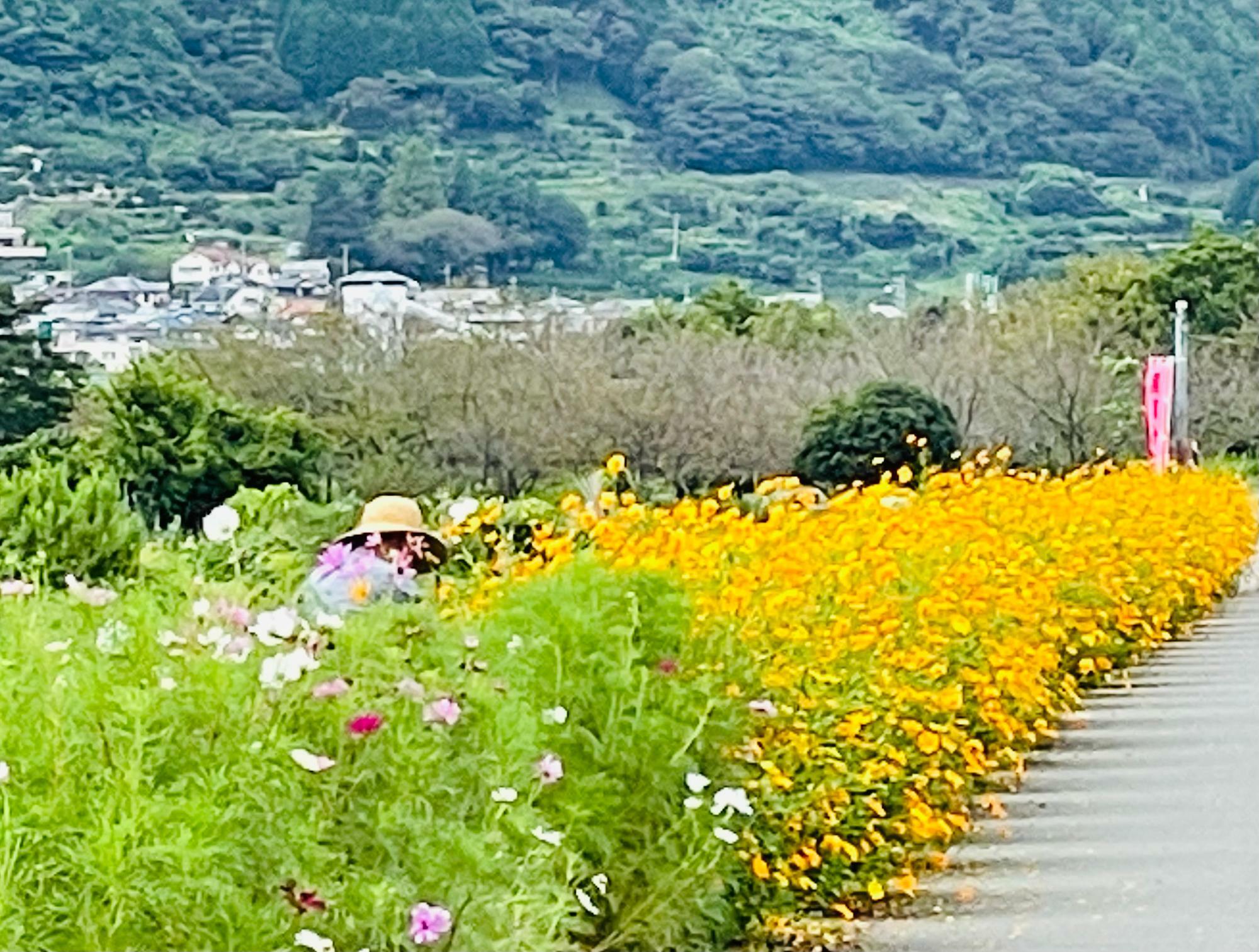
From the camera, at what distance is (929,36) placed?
70562 mm

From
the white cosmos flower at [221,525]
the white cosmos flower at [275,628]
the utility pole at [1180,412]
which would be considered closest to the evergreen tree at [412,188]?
the utility pole at [1180,412]

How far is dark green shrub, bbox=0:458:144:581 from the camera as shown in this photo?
40.6 ft

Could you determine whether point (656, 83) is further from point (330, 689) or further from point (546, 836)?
point (330, 689)

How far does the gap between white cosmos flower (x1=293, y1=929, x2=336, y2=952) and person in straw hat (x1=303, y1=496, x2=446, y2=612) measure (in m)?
1.44

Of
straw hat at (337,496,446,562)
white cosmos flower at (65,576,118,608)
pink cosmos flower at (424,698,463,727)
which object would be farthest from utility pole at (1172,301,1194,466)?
pink cosmos flower at (424,698,463,727)

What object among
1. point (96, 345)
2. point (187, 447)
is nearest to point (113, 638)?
point (187, 447)

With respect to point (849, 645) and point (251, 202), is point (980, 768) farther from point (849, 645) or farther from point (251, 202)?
point (251, 202)

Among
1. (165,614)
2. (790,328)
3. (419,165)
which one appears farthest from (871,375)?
(165,614)

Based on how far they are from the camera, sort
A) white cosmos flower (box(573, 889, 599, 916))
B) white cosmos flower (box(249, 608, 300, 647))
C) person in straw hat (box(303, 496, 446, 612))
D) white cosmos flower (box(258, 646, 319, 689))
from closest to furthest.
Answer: white cosmos flower (box(258, 646, 319, 689)), white cosmos flower (box(249, 608, 300, 647)), white cosmos flower (box(573, 889, 599, 916)), person in straw hat (box(303, 496, 446, 612))

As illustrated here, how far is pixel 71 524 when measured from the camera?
12.8 meters

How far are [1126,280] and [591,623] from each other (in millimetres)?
43591

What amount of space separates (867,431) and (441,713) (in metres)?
28.5

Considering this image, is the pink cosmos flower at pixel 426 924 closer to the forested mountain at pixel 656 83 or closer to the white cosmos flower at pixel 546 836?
the white cosmos flower at pixel 546 836

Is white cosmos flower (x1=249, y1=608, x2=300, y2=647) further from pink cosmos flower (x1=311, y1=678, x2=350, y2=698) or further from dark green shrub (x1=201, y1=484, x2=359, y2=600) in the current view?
dark green shrub (x1=201, y1=484, x2=359, y2=600)
